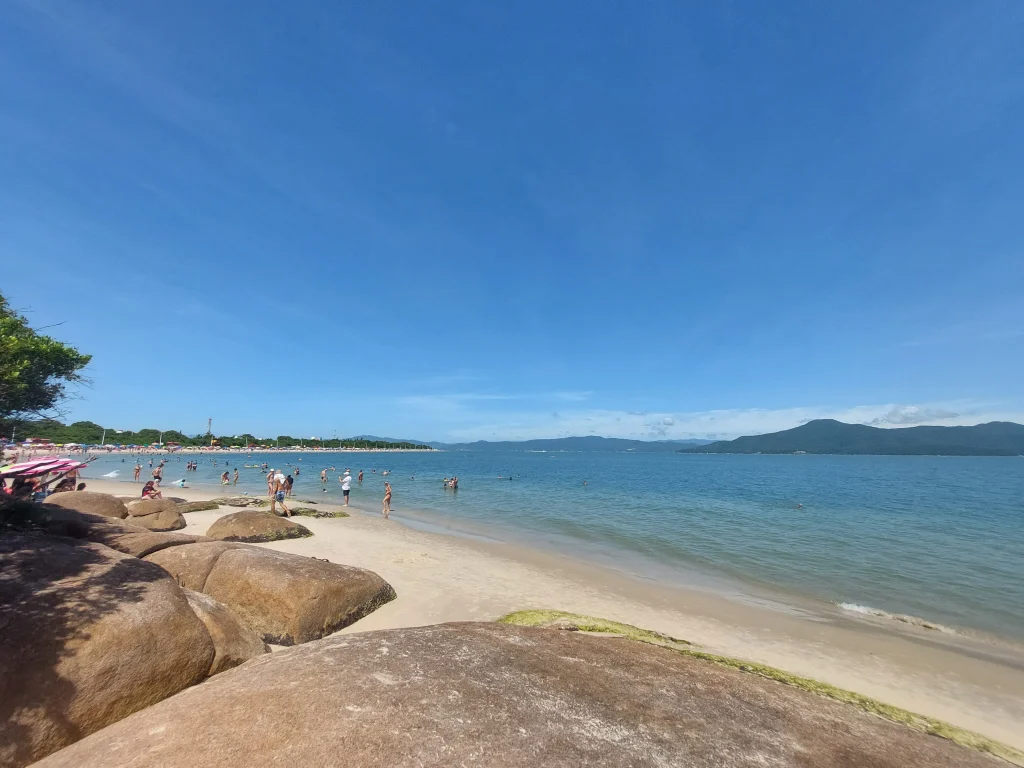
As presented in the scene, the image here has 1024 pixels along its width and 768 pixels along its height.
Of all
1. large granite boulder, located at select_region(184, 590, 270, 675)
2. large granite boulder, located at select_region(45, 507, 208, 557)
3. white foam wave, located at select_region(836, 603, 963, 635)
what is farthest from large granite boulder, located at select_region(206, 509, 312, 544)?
white foam wave, located at select_region(836, 603, 963, 635)

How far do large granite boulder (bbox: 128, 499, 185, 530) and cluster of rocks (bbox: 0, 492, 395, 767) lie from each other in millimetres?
9376

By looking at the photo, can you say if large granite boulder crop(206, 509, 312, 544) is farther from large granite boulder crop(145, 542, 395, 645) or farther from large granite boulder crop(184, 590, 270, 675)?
large granite boulder crop(184, 590, 270, 675)

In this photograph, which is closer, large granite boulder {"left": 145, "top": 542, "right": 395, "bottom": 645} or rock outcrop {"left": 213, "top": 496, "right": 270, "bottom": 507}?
large granite boulder {"left": 145, "top": 542, "right": 395, "bottom": 645}

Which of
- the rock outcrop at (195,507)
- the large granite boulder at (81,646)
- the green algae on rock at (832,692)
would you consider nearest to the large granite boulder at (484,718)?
the green algae on rock at (832,692)

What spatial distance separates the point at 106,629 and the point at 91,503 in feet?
48.1

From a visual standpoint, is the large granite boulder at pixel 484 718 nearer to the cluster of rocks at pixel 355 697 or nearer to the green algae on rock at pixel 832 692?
the cluster of rocks at pixel 355 697

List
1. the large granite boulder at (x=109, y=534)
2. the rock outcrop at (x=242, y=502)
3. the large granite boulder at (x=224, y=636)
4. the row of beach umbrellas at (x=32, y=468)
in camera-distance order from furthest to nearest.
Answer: the rock outcrop at (x=242, y=502) → the row of beach umbrellas at (x=32, y=468) → the large granite boulder at (x=109, y=534) → the large granite boulder at (x=224, y=636)

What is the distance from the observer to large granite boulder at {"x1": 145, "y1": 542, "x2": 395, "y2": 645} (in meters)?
7.84

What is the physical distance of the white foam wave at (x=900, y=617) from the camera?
12.5 metres

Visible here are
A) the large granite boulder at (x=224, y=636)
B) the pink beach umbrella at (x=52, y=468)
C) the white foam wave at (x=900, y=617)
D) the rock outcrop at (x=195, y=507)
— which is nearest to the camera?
the large granite boulder at (x=224, y=636)

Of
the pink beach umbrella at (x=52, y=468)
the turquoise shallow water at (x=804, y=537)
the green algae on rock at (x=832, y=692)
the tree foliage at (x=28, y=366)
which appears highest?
the tree foliage at (x=28, y=366)

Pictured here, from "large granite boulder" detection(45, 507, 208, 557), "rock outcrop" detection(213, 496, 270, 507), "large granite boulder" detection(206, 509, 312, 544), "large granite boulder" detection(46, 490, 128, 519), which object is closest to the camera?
"large granite boulder" detection(45, 507, 208, 557)

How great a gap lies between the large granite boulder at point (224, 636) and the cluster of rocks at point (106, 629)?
1cm

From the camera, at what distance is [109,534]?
9391 millimetres
